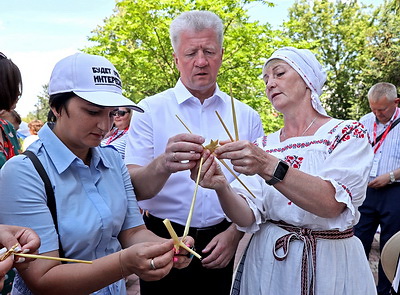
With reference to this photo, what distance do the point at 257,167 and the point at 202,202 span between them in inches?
33.9

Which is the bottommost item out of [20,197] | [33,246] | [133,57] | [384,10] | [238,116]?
[33,246]

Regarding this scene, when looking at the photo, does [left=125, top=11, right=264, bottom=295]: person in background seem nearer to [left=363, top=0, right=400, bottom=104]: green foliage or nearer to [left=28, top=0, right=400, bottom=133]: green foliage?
[left=28, top=0, right=400, bottom=133]: green foliage

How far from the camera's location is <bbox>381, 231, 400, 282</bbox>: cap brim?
2.83m

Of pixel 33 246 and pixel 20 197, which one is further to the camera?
pixel 20 197

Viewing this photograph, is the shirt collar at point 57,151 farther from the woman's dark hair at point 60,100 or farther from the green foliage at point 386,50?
the green foliage at point 386,50

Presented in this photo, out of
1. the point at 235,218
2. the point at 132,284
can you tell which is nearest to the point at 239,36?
the point at 132,284

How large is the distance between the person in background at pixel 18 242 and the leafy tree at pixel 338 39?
26.8 meters

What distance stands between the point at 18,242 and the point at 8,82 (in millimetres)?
1433

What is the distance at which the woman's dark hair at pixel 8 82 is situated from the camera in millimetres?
2527

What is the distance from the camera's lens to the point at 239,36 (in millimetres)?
12812

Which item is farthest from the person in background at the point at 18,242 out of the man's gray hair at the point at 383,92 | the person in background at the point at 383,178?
the man's gray hair at the point at 383,92

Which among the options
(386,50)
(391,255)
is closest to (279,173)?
(391,255)

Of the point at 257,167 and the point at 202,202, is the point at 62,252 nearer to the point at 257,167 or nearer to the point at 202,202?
the point at 257,167

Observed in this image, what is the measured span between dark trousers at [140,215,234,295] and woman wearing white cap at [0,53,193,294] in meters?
0.69
